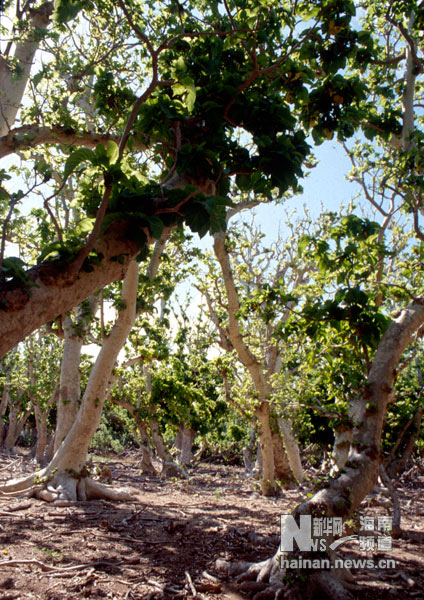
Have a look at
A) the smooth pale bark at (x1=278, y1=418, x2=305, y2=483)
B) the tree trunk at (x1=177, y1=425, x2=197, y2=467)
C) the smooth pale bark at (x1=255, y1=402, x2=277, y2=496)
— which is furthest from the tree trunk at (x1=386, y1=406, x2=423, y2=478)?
the tree trunk at (x1=177, y1=425, x2=197, y2=467)

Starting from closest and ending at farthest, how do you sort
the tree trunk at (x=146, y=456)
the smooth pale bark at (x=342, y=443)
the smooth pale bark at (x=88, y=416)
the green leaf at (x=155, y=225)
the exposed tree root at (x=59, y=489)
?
the green leaf at (x=155, y=225)
the exposed tree root at (x=59, y=489)
the smooth pale bark at (x=88, y=416)
the smooth pale bark at (x=342, y=443)
the tree trunk at (x=146, y=456)

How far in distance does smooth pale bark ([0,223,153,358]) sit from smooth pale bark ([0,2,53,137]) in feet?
11.8

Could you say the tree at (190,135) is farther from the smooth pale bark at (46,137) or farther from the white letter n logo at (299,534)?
the white letter n logo at (299,534)

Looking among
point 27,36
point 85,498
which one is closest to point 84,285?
point 27,36

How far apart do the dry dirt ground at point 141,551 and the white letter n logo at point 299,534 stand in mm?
499

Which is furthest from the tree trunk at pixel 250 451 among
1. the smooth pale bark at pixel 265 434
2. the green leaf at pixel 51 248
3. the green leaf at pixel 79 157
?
the green leaf at pixel 79 157

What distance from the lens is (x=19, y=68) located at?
536 cm

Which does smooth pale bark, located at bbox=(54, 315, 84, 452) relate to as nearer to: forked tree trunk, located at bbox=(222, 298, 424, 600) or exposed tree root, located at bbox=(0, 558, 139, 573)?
exposed tree root, located at bbox=(0, 558, 139, 573)

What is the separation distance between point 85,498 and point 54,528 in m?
2.07

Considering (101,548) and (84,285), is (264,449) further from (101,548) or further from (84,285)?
(84,285)

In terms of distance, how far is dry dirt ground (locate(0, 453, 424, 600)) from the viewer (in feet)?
10.3

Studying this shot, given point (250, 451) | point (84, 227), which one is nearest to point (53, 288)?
point (84, 227)

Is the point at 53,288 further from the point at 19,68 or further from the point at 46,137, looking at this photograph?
the point at 19,68

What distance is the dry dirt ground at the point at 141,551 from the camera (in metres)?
3.13
